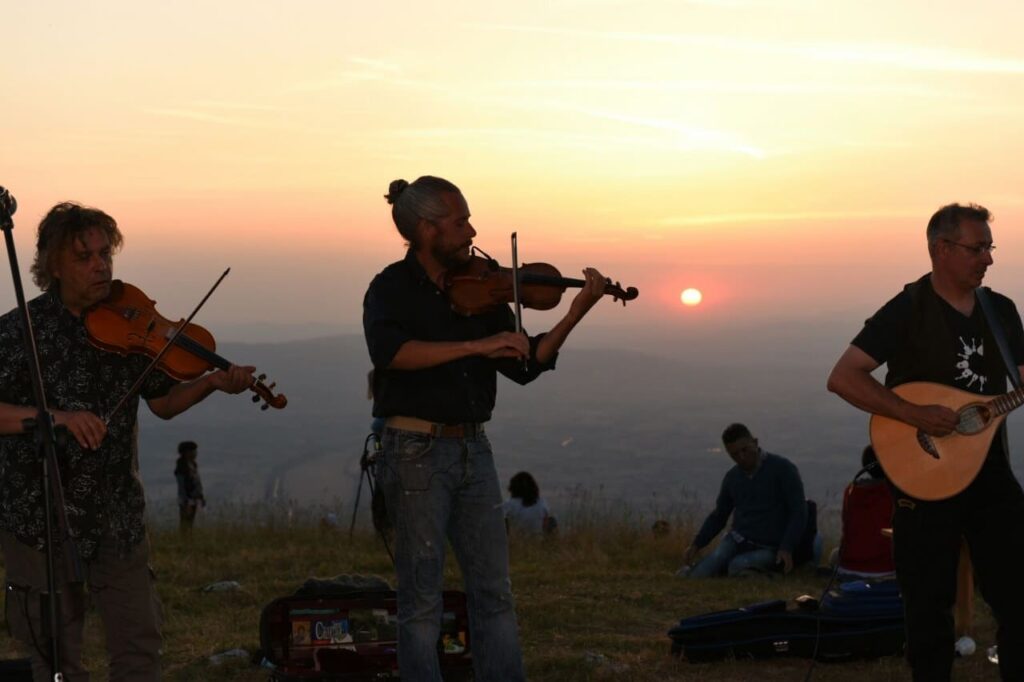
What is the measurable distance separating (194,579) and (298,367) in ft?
318

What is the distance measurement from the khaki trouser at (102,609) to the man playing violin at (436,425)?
0.97 m

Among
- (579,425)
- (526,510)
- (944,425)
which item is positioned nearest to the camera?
(944,425)

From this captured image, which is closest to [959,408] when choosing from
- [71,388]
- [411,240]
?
[411,240]

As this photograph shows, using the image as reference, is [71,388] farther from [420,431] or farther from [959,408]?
[959,408]

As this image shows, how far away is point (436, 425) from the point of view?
5.33 metres

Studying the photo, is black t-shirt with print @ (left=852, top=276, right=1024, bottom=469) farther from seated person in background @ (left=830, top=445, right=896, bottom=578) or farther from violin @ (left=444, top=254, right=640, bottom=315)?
seated person in background @ (left=830, top=445, right=896, bottom=578)

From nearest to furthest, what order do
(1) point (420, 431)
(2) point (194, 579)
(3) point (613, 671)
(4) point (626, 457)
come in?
(1) point (420, 431)
(3) point (613, 671)
(2) point (194, 579)
(4) point (626, 457)

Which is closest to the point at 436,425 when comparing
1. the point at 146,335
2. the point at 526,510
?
the point at 146,335

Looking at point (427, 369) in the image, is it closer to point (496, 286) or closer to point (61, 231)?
point (496, 286)

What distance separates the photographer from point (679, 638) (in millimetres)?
7824

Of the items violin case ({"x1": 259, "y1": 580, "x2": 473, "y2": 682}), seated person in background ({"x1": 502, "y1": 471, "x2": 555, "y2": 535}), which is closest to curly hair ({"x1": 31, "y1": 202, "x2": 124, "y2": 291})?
violin case ({"x1": 259, "y1": 580, "x2": 473, "y2": 682})

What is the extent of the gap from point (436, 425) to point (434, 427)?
1 centimetres

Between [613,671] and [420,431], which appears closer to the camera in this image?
[420,431]

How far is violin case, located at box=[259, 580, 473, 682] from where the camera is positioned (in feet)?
22.4
